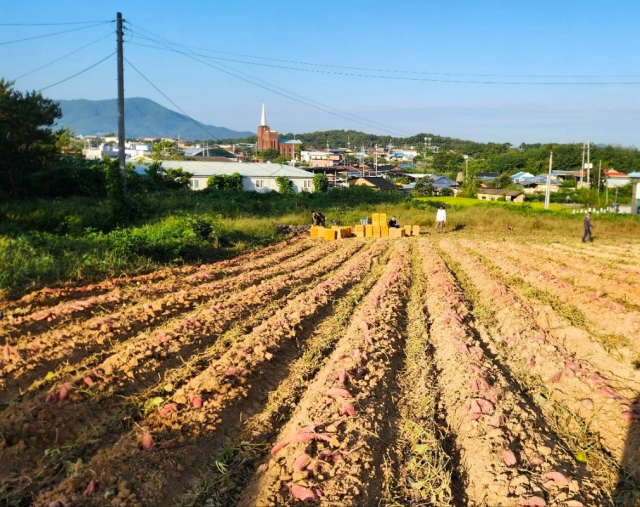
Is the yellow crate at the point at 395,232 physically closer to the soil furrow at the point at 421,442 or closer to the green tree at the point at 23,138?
the soil furrow at the point at 421,442

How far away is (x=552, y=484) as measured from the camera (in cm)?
365

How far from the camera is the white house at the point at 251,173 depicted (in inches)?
1702

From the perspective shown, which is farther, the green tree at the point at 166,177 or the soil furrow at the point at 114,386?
the green tree at the point at 166,177

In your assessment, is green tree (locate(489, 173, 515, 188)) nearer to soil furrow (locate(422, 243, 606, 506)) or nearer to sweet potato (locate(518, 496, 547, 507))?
soil furrow (locate(422, 243, 606, 506))

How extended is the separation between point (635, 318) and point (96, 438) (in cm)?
751

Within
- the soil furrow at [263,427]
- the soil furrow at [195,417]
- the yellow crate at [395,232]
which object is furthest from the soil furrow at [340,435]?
the yellow crate at [395,232]

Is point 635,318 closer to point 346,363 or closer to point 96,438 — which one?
point 346,363

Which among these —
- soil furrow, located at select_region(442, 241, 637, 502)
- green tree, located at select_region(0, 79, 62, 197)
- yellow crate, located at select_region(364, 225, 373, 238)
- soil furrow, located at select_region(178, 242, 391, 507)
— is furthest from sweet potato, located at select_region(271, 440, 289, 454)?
green tree, located at select_region(0, 79, 62, 197)

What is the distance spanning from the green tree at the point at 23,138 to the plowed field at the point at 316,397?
1692 centimetres

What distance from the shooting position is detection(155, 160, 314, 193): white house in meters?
43.2

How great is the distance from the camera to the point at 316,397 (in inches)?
197

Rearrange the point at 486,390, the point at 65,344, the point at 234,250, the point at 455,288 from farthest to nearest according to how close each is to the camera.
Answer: the point at 234,250 < the point at 455,288 < the point at 65,344 < the point at 486,390

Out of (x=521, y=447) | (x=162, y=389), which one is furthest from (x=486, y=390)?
(x=162, y=389)

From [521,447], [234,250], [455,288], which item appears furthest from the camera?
[234,250]
